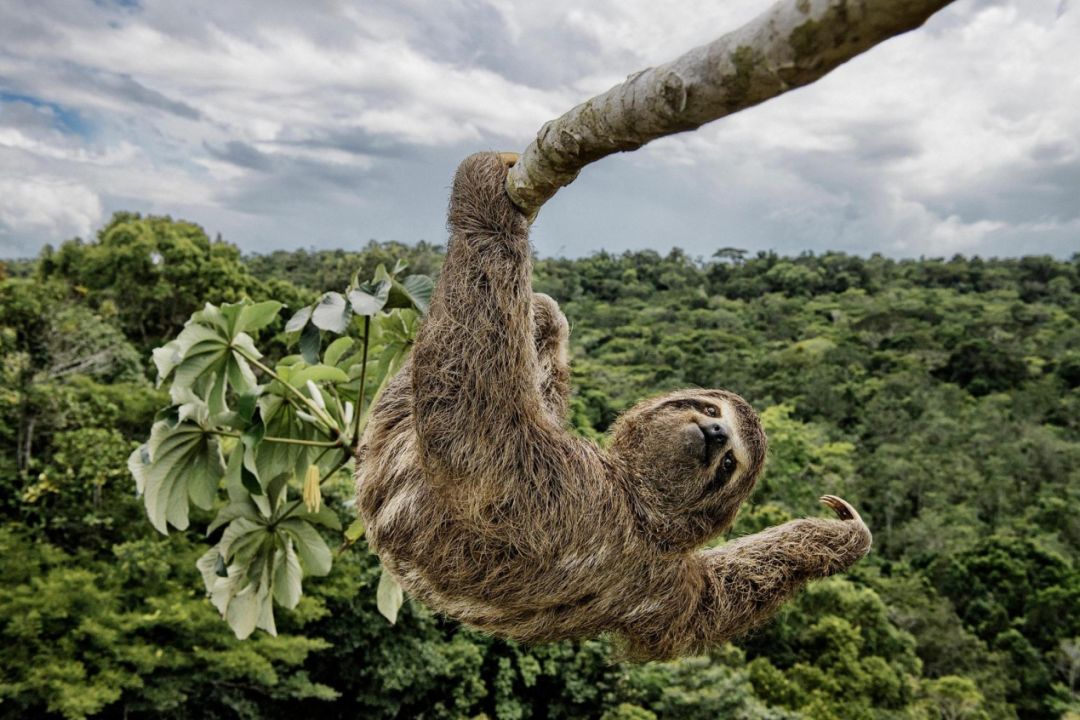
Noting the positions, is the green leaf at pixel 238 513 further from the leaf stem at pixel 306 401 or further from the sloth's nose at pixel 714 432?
the sloth's nose at pixel 714 432

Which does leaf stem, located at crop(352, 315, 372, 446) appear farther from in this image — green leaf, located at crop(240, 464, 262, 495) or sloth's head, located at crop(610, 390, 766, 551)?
sloth's head, located at crop(610, 390, 766, 551)

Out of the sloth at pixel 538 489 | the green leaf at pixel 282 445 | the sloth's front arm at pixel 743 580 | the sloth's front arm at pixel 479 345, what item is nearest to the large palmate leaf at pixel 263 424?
the green leaf at pixel 282 445

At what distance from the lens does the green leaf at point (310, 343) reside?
11.9 ft

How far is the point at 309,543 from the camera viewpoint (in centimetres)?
424

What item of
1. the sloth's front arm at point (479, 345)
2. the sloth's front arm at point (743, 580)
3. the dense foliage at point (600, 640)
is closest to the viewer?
the sloth's front arm at point (479, 345)

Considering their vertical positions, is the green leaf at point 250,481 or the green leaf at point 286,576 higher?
the green leaf at point 250,481

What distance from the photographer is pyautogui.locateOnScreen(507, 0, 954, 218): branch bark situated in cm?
120

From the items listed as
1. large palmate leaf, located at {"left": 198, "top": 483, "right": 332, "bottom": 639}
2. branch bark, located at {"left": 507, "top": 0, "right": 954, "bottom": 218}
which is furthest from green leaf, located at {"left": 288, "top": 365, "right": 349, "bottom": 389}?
branch bark, located at {"left": 507, "top": 0, "right": 954, "bottom": 218}

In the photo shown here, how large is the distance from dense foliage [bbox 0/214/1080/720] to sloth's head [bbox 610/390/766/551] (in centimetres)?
81

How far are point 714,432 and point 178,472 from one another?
2.58 metres

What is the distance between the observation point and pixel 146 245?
107 ft

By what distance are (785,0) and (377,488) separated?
218cm

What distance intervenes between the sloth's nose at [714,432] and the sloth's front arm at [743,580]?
0.51m

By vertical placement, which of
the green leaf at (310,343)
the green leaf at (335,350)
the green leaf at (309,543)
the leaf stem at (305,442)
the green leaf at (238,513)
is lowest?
the green leaf at (309,543)
